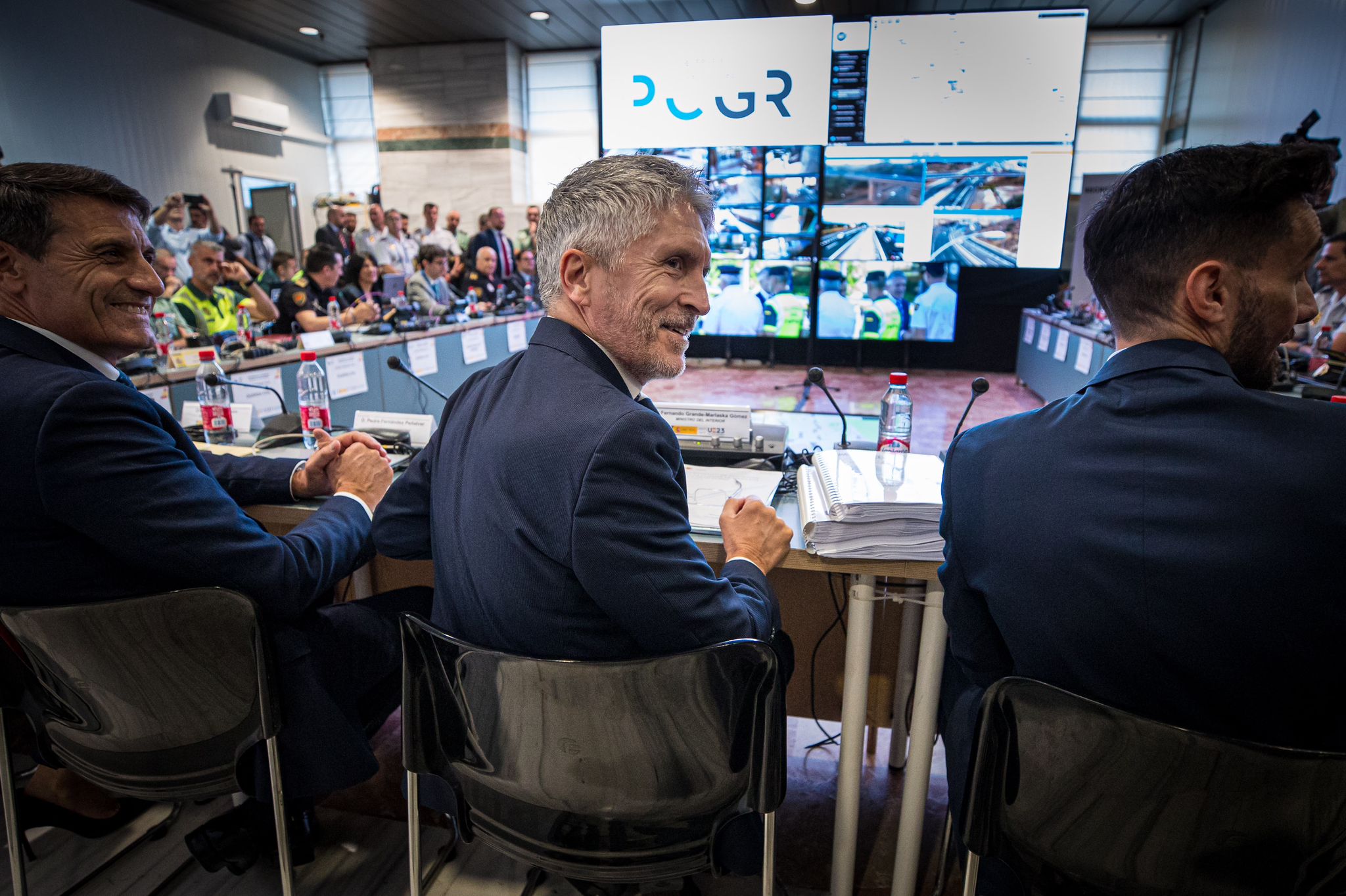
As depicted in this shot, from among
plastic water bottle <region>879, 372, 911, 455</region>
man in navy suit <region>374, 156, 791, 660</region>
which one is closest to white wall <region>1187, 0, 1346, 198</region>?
plastic water bottle <region>879, 372, 911, 455</region>

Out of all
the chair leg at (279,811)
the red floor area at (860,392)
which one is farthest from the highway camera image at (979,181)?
the red floor area at (860,392)

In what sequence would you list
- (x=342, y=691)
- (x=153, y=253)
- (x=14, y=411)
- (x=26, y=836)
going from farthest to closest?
1. (x=26, y=836)
2. (x=153, y=253)
3. (x=342, y=691)
4. (x=14, y=411)

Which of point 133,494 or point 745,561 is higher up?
point 133,494

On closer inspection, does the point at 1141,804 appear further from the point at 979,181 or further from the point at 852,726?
the point at 979,181

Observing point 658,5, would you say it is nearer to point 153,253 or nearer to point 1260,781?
point 153,253

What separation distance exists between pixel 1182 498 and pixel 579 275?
0.76m

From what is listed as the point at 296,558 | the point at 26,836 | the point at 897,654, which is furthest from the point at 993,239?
the point at 26,836

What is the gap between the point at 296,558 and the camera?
1.12 m

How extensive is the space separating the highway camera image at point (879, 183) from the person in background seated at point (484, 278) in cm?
464

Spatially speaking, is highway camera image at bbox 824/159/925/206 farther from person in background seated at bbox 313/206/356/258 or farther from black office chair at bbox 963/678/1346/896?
person in background seated at bbox 313/206/356/258

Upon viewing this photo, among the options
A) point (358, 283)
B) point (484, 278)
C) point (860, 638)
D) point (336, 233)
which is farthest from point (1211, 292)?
point (336, 233)

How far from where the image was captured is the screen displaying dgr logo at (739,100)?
2045 millimetres

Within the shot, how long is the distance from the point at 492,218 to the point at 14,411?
253 inches

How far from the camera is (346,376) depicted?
3598 mm
